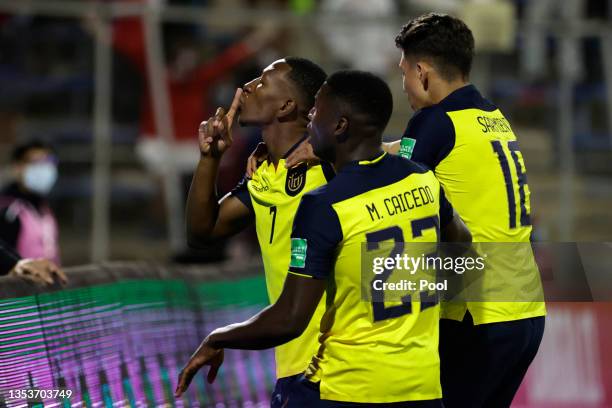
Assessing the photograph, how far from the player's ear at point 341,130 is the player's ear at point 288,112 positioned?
769 millimetres

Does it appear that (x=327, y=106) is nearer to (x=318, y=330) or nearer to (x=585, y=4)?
(x=318, y=330)

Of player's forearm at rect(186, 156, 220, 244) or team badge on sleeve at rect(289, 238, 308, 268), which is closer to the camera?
team badge on sleeve at rect(289, 238, 308, 268)

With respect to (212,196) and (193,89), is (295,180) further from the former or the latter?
(193,89)

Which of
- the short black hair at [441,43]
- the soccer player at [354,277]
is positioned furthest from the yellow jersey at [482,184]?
the soccer player at [354,277]

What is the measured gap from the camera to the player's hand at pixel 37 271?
576 centimetres

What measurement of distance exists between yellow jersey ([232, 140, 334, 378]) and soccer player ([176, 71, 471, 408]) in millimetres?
381

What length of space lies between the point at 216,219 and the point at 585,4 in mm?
9098

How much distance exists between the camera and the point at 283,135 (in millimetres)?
5027

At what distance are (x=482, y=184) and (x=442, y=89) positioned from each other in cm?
43

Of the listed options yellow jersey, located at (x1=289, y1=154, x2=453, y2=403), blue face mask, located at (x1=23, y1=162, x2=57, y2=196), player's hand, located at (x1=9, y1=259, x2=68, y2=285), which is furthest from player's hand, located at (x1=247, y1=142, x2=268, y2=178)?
blue face mask, located at (x1=23, y1=162, x2=57, y2=196)

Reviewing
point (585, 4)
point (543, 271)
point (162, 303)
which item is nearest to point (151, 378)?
point (162, 303)

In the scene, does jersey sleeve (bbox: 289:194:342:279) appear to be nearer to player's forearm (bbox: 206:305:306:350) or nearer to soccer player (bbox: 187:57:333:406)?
player's forearm (bbox: 206:305:306:350)

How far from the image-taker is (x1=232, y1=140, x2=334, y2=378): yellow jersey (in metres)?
4.74

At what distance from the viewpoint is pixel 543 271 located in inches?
220
